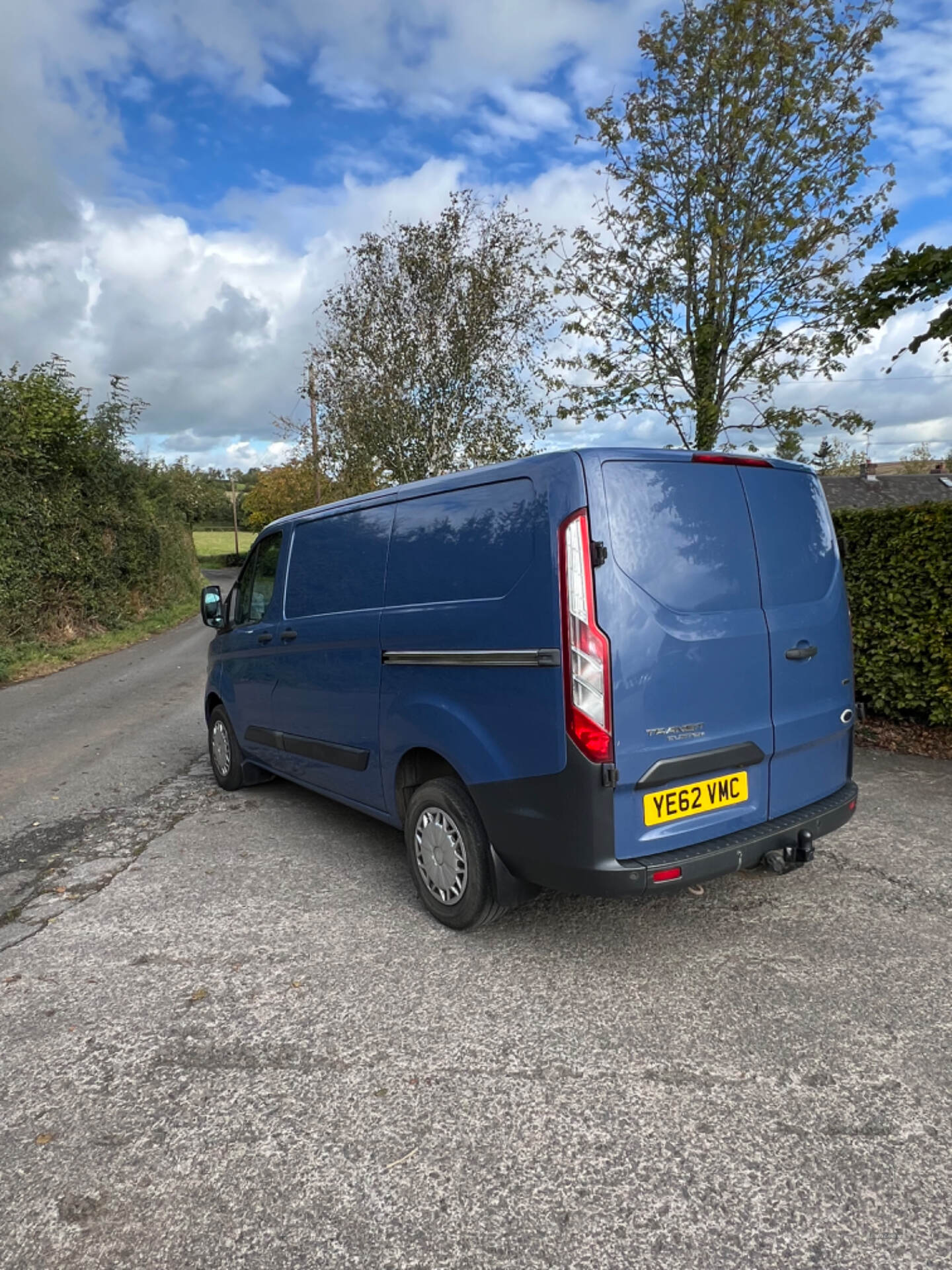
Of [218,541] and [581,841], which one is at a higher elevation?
[218,541]

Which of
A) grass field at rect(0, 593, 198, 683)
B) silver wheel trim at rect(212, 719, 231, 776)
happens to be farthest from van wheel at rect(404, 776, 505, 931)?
grass field at rect(0, 593, 198, 683)

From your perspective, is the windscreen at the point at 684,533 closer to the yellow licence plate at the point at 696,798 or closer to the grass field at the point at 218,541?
the yellow licence plate at the point at 696,798

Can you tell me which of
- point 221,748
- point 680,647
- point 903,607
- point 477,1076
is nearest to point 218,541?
point 221,748

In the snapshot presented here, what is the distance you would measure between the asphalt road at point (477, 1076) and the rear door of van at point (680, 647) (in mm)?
662

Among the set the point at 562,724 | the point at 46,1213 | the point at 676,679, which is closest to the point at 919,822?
the point at 676,679

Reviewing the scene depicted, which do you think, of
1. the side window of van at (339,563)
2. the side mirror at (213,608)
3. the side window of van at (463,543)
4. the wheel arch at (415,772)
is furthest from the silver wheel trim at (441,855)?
the side mirror at (213,608)

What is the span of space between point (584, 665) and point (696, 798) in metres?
0.72

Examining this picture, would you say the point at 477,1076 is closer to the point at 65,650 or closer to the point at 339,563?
the point at 339,563

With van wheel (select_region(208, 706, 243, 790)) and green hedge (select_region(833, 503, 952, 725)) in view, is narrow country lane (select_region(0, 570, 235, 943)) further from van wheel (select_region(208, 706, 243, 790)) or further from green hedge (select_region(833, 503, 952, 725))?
green hedge (select_region(833, 503, 952, 725))

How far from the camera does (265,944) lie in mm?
3510

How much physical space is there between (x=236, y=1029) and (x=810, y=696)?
264 cm

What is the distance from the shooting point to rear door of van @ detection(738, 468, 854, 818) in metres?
3.36

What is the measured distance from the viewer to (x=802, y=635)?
11.3ft

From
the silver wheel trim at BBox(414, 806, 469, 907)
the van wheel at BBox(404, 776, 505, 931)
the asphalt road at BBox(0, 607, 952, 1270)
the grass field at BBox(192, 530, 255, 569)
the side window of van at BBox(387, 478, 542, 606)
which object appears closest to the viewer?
the asphalt road at BBox(0, 607, 952, 1270)
